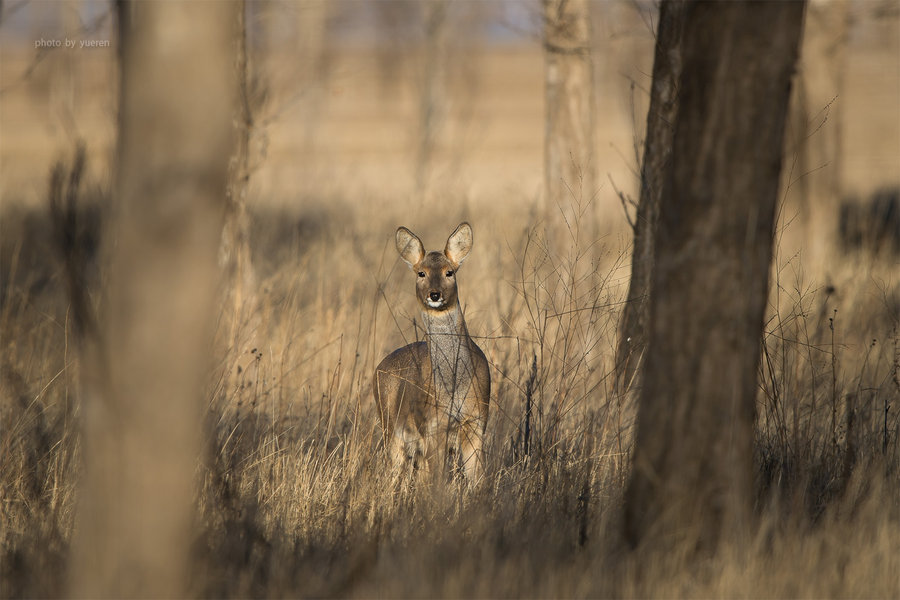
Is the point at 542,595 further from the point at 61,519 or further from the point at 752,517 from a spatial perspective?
the point at 61,519

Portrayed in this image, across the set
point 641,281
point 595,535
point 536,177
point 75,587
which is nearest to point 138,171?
point 75,587

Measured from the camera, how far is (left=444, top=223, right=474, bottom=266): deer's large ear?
5.33m

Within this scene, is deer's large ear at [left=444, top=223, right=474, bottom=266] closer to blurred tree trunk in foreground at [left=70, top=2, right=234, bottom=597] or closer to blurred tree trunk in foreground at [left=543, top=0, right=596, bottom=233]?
blurred tree trunk in foreground at [left=543, top=0, right=596, bottom=233]

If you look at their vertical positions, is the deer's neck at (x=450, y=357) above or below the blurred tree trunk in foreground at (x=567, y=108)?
below

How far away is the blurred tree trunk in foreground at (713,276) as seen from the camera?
289 cm

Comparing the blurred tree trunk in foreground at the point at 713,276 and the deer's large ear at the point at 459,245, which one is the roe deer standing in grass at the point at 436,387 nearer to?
the deer's large ear at the point at 459,245

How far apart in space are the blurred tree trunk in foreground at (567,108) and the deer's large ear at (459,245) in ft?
7.64

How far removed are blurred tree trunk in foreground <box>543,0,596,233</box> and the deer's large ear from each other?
7.64 feet

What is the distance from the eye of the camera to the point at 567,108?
7848mm

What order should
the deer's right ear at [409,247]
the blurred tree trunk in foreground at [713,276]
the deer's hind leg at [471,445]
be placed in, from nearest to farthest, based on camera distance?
1. the blurred tree trunk in foreground at [713,276]
2. the deer's hind leg at [471,445]
3. the deer's right ear at [409,247]

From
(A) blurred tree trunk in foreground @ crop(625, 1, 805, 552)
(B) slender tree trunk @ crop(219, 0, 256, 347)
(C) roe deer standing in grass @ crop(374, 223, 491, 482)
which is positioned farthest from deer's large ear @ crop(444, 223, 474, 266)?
(A) blurred tree trunk in foreground @ crop(625, 1, 805, 552)

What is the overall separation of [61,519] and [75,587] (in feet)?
5.14

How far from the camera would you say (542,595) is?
2906mm

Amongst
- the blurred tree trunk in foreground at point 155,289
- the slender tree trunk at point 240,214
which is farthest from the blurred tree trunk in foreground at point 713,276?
the slender tree trunk at point 240,214
